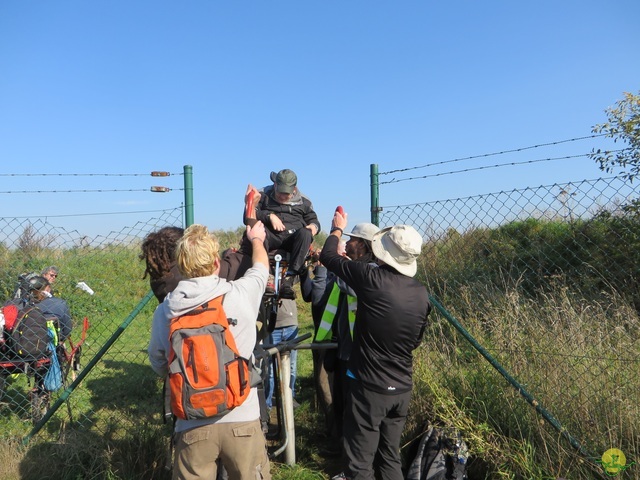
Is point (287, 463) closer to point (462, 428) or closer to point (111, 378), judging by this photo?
point (462, 428)

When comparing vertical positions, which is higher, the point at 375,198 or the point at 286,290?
the point at 375,198

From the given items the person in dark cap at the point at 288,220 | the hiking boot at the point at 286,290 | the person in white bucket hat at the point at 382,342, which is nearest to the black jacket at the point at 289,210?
the person in dark cap at the point at 288,220

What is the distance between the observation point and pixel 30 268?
5367 mm

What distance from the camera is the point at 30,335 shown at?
4.87m

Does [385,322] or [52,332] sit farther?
[52,332]

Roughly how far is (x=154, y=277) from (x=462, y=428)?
7.66 ft

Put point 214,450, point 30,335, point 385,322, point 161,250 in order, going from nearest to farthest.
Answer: point 214,450 → point 161,250 → point 385,322 → point 30,335

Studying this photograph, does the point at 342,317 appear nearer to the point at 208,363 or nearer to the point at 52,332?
the point at 208,363

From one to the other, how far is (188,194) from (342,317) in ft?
5.37

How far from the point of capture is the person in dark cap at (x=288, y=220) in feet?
12.8

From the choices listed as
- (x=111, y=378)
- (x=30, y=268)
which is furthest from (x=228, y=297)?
(x=111, y=378)
